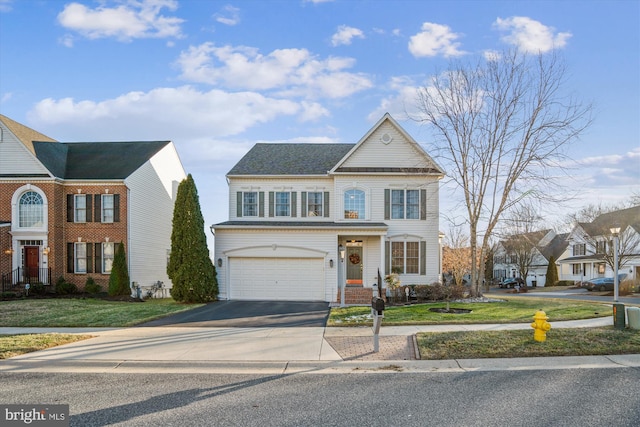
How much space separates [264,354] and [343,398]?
3.57 metres

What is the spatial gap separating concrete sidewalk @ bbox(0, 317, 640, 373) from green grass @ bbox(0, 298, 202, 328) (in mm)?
1696

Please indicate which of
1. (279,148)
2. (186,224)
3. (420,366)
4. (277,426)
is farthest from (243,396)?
(279,148)

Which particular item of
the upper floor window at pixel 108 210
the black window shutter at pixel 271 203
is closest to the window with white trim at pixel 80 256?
the upper floor window at pixel 108 210

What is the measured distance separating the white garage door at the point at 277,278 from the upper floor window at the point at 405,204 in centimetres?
476

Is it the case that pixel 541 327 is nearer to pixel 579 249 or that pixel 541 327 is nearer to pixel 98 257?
pixel 98 257

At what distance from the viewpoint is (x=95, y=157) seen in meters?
28.5

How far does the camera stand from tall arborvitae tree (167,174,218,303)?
22781mm

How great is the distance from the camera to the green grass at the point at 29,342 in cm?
1122

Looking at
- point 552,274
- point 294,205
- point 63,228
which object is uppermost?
point 294,205

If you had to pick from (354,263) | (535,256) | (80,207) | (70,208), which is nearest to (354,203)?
(354,263)

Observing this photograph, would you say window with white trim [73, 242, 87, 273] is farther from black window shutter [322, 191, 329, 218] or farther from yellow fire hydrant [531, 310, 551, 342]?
yellow fire hydrant [531, 310, 551, 342]

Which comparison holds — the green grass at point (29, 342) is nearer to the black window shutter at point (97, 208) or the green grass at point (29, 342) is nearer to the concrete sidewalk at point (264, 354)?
the concrete sidewalk at point (264, 354)

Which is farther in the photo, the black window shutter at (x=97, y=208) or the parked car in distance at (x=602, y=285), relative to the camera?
the parked car in distance at (x=602, y=285)

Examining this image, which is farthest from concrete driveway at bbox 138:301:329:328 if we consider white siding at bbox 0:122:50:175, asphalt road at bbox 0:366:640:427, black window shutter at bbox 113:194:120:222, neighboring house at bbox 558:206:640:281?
neighboring house at bbox 558:206:640:281
